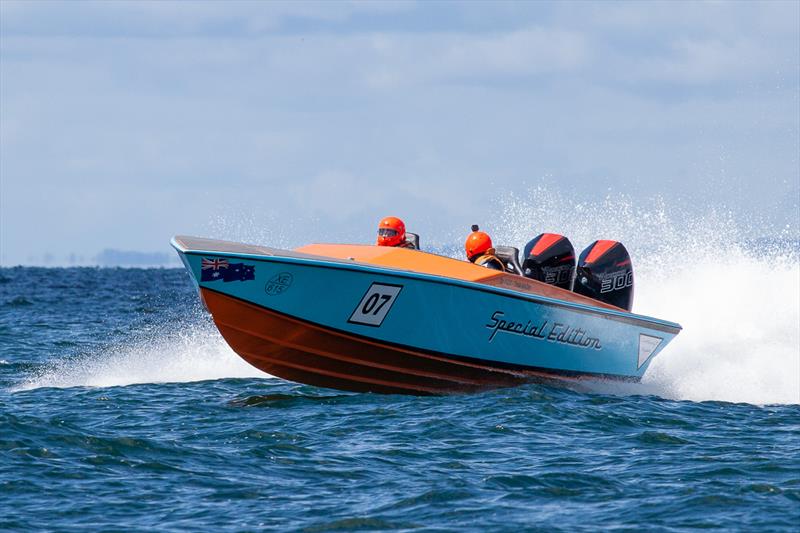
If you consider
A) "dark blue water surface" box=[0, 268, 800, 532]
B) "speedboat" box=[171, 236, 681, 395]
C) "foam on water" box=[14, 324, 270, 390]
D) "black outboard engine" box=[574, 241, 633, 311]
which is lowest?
"dark blue water surface" box=[0, 268, 800, 532]

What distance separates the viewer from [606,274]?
44.0 ft

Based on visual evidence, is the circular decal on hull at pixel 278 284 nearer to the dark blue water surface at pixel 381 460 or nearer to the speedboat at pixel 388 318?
the speedboat at pixel 388 318

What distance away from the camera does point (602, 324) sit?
12.9 metres

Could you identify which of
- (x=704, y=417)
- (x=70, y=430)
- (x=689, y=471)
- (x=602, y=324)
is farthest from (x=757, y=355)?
(x=70, y=430)

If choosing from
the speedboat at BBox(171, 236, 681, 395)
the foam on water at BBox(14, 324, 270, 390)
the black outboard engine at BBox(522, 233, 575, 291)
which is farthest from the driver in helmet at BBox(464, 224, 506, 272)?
the foam on water at BBox(14, 324, 270, 390)

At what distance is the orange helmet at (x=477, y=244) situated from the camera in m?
12.6

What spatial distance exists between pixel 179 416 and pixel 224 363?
4.00 m

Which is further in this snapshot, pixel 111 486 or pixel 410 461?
pixel 410 461

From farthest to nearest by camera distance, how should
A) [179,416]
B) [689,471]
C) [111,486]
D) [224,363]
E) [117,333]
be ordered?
[117,333]
[224,363]
[179,416]
[689,471]
[111,486]

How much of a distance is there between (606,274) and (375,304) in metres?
3.53

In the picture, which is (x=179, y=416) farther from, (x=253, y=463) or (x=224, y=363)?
(x=224, y=363)

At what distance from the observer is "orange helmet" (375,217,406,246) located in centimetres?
1290

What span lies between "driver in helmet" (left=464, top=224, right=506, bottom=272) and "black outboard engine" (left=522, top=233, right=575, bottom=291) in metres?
0.69

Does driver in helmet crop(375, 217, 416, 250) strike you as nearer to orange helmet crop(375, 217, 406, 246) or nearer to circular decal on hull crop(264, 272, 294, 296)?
orange helmet crop(375, 217, 406, 246)
